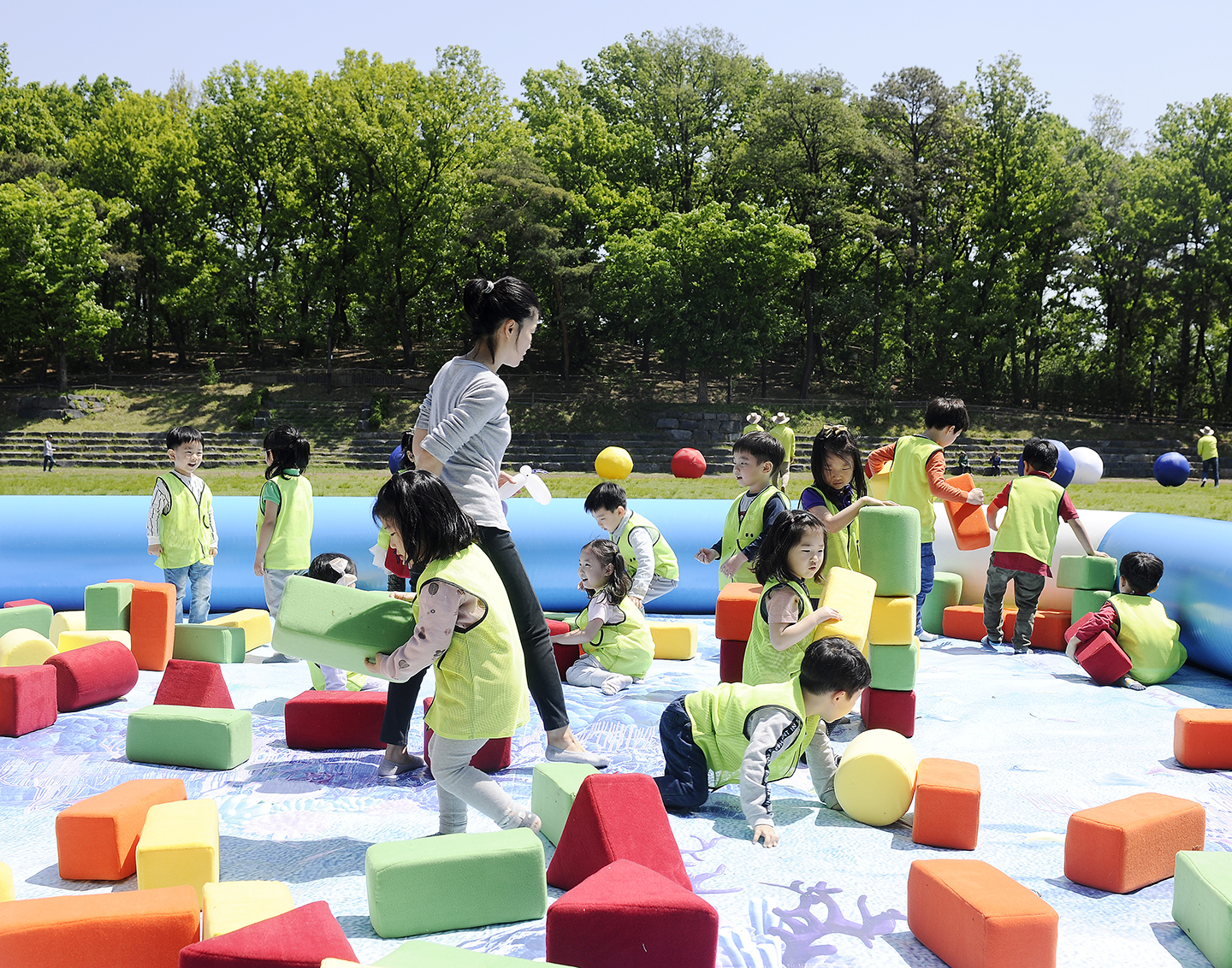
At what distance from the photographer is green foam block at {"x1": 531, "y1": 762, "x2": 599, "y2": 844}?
9.36 feet

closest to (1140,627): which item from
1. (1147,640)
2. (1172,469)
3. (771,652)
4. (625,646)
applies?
(1147,640)

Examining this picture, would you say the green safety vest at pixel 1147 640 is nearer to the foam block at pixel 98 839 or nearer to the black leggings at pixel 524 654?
the black leggings at pixel 524 654

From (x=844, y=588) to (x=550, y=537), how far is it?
3.50 m

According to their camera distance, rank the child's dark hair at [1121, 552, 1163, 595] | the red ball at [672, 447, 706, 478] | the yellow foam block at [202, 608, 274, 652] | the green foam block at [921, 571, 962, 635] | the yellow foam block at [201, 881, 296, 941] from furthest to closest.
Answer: the red ball at [672, 447, 706, 478] → the green foam block at [921, 571, 962, 635] → the yellow foam block at [202, 608, 274, 652] → the child's dark hair at [1121, 552, 1163, 595] → the yellow foam block at [201, 881, 296, 941]

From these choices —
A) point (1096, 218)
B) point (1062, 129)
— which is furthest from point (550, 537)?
point (1062, 129)

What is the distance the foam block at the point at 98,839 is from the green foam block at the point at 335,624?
2.06 ft

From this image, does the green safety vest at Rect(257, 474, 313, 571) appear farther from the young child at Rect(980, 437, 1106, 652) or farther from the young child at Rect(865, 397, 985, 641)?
the young child at Rect(980, 437, 1106, 652)

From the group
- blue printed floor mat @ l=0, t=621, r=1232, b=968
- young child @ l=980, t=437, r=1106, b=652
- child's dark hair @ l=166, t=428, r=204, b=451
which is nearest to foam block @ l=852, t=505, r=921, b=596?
blue printed floor mat @ l=0, t=621, r=1232, b=968

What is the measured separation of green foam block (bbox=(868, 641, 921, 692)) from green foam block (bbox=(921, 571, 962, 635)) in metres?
2.66

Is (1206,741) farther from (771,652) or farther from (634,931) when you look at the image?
(634,931)

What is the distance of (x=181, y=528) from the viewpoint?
18.1ft

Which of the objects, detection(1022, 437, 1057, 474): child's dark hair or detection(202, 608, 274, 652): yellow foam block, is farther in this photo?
detection(1022, 437, 1057, 474): child's dark hair

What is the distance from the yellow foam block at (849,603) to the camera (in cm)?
357

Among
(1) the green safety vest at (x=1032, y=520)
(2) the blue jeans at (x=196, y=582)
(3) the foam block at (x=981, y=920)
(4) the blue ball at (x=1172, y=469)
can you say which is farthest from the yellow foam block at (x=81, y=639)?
(4) the blue ball at (x=1172, y=469)
